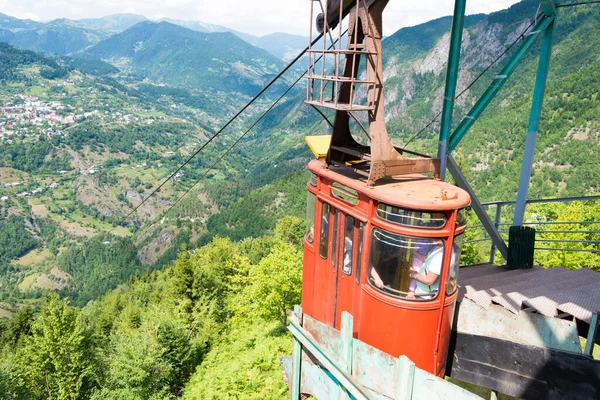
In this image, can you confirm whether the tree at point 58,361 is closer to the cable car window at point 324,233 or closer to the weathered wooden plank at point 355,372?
the cable car window at point 324,233

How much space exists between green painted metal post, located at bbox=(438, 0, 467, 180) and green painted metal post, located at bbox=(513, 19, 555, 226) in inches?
92.9

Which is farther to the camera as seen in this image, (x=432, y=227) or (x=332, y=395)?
(x=432, y=227)

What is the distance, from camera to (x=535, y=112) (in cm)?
925

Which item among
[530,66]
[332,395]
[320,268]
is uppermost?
[530,66]

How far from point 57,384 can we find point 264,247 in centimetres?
3295

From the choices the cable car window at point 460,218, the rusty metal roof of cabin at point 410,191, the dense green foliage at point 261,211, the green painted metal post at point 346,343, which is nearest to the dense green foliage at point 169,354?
the rusty metal roof of cabin at point 410,191

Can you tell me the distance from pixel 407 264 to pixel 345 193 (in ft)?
4.61

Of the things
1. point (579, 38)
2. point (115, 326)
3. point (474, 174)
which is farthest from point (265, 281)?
point (579, 38)

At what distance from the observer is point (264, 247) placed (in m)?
56.4

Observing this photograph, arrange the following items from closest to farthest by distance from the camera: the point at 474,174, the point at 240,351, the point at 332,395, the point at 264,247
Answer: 1. the point at 332,395
2. the point at 240,351
3. the point at 264,247
4. the point at 474,174

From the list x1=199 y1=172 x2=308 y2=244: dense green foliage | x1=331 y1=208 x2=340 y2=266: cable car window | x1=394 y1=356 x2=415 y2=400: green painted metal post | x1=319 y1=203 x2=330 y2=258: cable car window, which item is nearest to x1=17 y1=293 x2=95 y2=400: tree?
x1=319 y1=203 x2=330 y2=258: cable car window

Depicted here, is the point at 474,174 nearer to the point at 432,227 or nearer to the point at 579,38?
the point at 579,38

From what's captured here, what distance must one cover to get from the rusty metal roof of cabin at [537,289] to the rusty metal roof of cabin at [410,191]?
206cm

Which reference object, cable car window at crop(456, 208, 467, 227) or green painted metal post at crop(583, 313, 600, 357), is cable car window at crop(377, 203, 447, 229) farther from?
green painted metal post at crop(583, 313, 600, 357)
